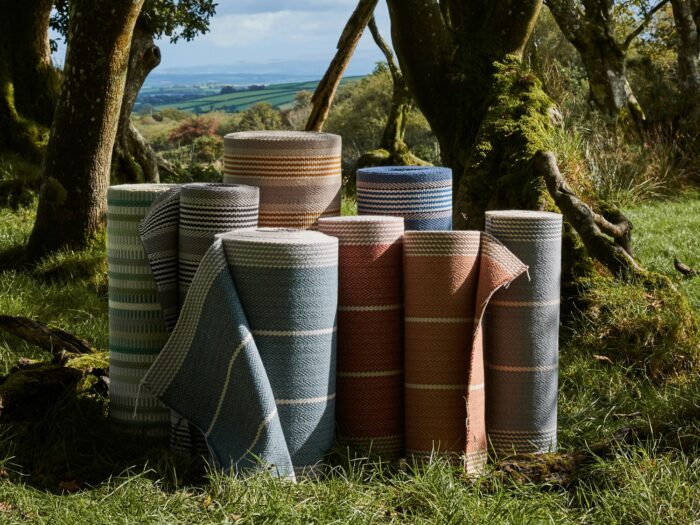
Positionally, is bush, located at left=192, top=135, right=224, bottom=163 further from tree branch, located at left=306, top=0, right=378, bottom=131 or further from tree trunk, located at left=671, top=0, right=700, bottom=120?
tree branch, located at left=306, top=0, right=378, bottom=131

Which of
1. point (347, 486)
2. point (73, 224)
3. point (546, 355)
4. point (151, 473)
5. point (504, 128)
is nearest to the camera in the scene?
point (347, 486)

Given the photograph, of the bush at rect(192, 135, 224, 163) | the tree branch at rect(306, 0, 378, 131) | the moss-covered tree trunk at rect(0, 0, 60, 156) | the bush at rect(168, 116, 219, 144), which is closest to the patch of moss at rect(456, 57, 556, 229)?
the tree branch at rect(306, 0, 378, 131)

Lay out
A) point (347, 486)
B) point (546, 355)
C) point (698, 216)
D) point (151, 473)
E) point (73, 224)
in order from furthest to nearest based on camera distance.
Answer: point (698, 216), point (73, 224), point (546, 355), point (151, 473), point (347, 486)

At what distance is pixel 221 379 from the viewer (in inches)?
Result: 147

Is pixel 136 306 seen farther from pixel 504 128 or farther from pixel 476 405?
pixel 504 128

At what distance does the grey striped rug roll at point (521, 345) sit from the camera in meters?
4.13

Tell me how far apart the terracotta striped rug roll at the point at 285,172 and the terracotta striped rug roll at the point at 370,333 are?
315mm

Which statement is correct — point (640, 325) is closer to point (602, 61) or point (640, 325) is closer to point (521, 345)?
point (521, 345)

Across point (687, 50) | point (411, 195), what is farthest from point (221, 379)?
point (687, 50)

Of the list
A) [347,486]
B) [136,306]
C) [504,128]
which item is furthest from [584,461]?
[504,128]

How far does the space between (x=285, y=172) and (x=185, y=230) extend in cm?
54

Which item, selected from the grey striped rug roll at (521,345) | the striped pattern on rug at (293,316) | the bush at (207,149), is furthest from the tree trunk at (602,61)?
the bush at (207,149)

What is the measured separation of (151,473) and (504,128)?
13.1 feet

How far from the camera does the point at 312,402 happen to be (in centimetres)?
381
